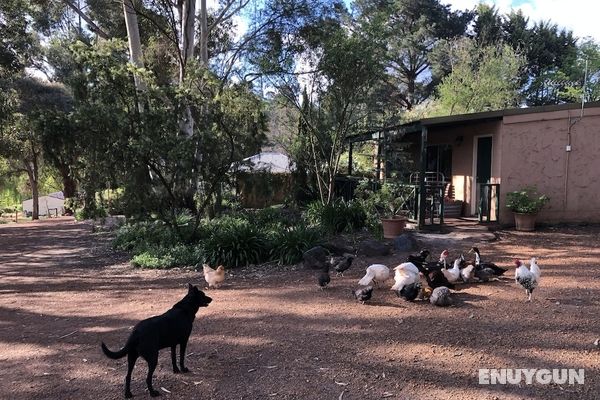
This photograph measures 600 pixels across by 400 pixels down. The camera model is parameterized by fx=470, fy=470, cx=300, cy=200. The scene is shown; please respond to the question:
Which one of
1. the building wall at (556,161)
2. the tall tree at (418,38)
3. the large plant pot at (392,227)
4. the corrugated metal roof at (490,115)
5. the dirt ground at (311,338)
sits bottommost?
the dirt ground at (311,338)

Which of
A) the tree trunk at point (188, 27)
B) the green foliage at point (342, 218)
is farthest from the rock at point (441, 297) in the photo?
the tree trunk at point (188, 27)

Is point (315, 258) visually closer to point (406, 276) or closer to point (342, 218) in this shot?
point (406, 276)

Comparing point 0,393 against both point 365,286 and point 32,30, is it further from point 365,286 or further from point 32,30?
point 32,30

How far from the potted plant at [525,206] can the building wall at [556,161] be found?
1.32 feet

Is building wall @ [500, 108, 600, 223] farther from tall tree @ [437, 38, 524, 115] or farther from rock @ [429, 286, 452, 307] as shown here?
tall tree @ [437, 38, 524, 115]

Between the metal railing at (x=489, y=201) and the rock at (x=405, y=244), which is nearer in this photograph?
the rock at (x=405, y=244)

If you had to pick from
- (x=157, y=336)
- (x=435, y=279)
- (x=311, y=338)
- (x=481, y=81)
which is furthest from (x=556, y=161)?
(x=481, y=81)

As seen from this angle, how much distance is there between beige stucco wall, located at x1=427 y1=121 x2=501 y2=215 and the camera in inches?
459

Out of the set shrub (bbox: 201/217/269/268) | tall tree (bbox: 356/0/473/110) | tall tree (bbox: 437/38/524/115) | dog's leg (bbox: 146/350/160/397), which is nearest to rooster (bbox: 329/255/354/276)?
shrub (bbox: 201/217/269/268)

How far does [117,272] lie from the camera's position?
29.5 ft

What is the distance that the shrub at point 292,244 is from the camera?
334 inches

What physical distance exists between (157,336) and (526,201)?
9.47 meters

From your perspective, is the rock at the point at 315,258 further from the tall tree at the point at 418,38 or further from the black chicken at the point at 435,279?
the tall tree at the point at 418,38

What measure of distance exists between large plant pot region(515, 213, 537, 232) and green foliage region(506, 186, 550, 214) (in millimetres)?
97
